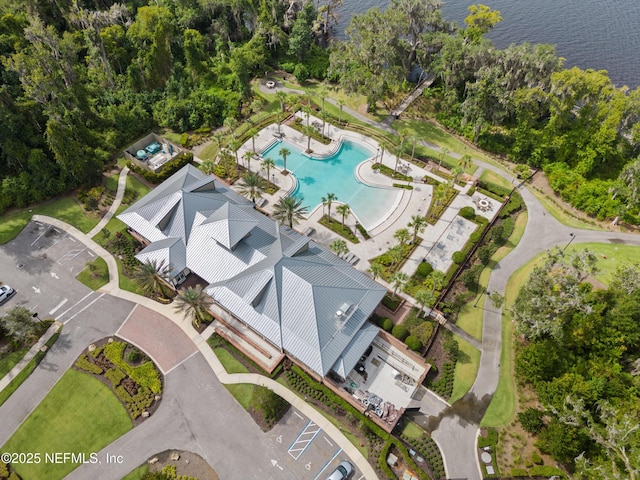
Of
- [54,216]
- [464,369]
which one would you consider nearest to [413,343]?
[464,369]

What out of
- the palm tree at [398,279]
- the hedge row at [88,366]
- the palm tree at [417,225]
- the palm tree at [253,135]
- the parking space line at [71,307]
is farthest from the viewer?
the palm tree at [253,135]

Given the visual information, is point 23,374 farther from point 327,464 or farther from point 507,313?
point 507,313

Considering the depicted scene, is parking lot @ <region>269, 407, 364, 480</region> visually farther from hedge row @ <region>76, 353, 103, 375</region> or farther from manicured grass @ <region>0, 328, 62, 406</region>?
manicured grass @ <region>0, 328, 62, 406</region>

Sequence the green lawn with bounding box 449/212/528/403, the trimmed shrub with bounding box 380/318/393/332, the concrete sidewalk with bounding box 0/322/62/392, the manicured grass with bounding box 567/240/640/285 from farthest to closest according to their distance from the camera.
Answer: the manicured grass with bounding box 567/240/640/285, the trimmed shrub with bounding box 380/318/393/332, the green lawn with bounding box 449/212/528/403, the concrete sidewalk with bounding box 0/322/62/392

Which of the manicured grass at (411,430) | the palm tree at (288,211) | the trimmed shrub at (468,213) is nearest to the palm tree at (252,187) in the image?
the palm tree at (288,211)

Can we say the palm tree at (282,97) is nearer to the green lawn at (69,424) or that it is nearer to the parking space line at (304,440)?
the green lawn at (69,424)

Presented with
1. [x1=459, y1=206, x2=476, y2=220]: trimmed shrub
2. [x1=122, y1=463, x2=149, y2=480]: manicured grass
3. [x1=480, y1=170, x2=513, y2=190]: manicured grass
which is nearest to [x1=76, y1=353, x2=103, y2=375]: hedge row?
[x1=122, y1=463, x2=149, y2=480]: manicured grass

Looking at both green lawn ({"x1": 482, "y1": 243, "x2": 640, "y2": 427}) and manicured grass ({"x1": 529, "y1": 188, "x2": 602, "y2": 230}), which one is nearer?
green lawn ({"x1": 482, "y1": 243, "x2": 640, "y2": 427})
